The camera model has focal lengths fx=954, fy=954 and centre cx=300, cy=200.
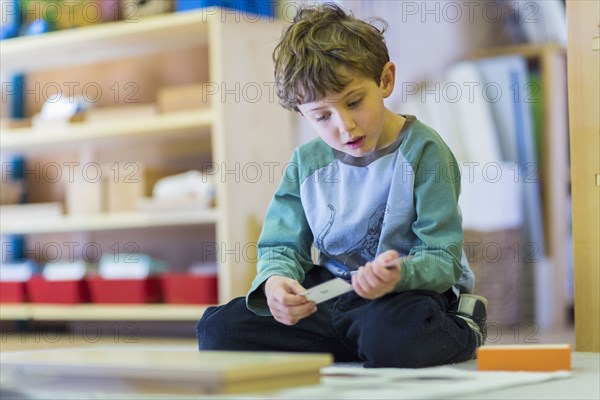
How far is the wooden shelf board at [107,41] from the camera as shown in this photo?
232 cm

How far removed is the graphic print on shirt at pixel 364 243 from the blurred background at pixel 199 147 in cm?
89

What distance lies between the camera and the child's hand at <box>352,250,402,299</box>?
1.06 m

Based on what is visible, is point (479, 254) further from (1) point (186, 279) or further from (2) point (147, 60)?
(2) point (147, 60)

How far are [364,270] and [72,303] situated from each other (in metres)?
1.58

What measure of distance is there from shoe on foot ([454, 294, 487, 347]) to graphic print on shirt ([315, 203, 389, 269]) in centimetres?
14

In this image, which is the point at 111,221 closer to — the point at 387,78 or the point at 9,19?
the point at 9,19

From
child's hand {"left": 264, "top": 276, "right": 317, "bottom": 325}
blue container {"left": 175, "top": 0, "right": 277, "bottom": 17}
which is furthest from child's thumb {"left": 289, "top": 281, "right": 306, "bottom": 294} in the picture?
blue container {"left": 175, "top": 0, "right": 277, "bottom": 17}

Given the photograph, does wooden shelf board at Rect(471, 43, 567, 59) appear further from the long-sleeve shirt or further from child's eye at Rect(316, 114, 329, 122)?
child's eye at Rect(316, 114, 329, 122)

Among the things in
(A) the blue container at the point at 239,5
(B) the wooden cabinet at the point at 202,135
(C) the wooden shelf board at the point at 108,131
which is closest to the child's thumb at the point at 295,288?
(B) the wooden cabinet at the point at 202,135

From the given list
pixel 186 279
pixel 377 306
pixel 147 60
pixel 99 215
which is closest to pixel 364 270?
pixel 377 306

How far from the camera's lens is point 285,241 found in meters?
1.35

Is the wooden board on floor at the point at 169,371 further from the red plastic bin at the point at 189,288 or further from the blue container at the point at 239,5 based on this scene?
the blue container at the point at 239,5

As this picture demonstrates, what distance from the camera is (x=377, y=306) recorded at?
1.21 m

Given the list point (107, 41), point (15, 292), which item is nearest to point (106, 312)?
point (15, 292)
